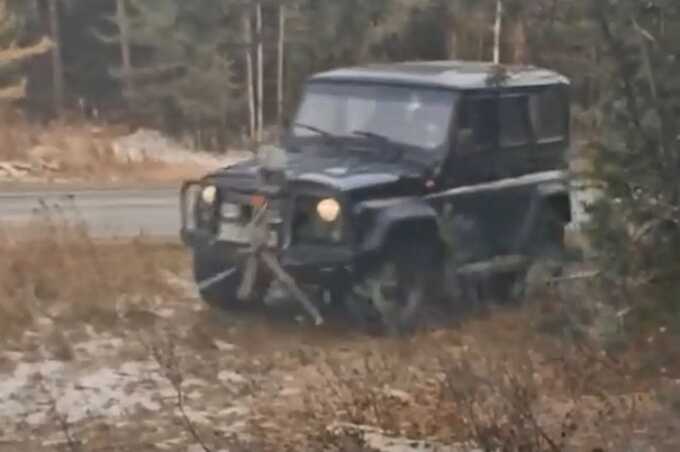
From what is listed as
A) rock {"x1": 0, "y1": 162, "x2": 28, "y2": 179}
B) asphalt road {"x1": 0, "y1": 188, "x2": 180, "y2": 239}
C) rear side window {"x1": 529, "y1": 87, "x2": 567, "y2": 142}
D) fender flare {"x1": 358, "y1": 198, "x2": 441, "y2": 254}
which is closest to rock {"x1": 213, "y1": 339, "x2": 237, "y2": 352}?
fender flare {"x1": 358, "y1": 198, "x2": 441, "y2": 254}

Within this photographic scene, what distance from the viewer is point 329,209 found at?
Answer: 1016 cm

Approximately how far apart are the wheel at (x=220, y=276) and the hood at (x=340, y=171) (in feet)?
1.90

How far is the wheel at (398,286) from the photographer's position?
10.2 metres

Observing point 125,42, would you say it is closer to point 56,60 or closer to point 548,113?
point 56,60

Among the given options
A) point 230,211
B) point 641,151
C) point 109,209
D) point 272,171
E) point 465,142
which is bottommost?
point 109,209

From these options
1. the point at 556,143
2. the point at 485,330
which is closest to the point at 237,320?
the point at 485,330

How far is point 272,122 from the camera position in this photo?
120 feet

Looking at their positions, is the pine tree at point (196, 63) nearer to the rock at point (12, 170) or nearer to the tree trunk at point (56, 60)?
the tree trunk at point (56, 60)

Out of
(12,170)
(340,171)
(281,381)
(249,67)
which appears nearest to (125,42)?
(249,67)

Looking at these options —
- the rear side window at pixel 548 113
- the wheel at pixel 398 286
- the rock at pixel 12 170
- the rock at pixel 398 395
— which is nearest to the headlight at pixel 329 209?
the wheel at pixel 398 286

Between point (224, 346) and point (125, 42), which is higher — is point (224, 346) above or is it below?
above

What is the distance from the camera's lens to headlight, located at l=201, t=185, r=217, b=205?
35.2 ft

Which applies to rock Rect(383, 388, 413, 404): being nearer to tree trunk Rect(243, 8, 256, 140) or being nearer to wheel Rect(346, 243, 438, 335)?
wheel Rect(346, 243, 438, 335)

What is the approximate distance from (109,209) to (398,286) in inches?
380
